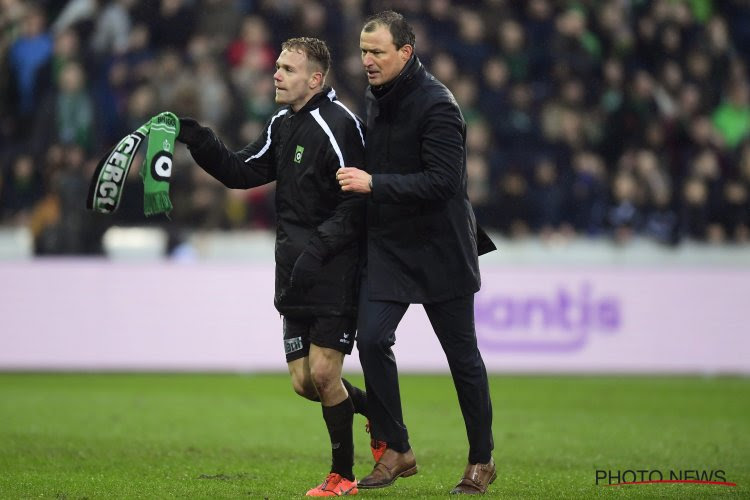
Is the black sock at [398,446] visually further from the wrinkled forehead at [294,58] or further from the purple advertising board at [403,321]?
the purple advertising board at [403,321]

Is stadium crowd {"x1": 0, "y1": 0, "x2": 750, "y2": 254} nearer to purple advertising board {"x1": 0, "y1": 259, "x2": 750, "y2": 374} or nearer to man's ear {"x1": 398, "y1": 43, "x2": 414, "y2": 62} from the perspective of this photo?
purple advertising board {"x1": 0, "y1": 259, "x2": 750, "y2": 374}

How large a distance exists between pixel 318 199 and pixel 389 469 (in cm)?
144

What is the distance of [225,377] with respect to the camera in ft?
47.7

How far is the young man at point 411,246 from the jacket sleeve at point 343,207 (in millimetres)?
74

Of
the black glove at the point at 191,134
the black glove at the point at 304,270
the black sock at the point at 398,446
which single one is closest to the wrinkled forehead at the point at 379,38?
the black glove at the point at 191,134

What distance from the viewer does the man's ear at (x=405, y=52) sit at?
6.41m

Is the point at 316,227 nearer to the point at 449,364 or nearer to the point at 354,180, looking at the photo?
the point at 354,180

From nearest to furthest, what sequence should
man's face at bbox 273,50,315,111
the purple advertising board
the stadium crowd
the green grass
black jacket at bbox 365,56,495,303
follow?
black jacket at bbox 365,56,495,303 < man's face at bbox 273,50,315,111 < the green grass < the purple advertising board < the stadium crowd

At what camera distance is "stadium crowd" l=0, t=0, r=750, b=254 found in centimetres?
1545

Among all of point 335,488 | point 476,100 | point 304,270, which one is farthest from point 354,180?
point 476,100

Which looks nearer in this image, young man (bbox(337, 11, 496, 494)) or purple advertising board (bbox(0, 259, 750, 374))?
young man (bbox(337, 11, 496, 494))

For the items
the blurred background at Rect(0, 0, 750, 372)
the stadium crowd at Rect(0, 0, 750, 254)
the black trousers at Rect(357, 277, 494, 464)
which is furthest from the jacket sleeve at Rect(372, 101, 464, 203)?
the stadium crowd at Rect(0, 0, 750, 254)

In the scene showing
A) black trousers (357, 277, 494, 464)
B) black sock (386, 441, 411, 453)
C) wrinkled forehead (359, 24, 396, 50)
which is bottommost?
black sock (386, 441, 411, 453)

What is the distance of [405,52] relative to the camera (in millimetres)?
6426
